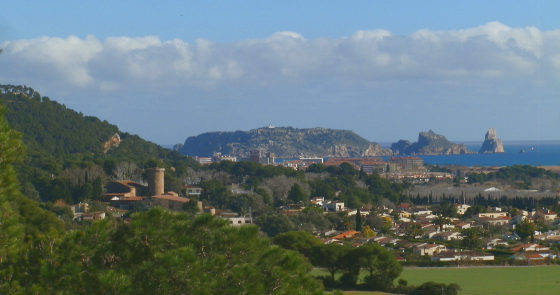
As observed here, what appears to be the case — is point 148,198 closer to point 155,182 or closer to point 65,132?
point 155,182

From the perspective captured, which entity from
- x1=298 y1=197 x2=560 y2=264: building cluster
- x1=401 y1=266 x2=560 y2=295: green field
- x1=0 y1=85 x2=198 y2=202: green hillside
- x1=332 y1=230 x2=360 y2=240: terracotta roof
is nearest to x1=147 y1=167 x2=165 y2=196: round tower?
x1=0 y1=85 x2=198 y2=202: green hillside

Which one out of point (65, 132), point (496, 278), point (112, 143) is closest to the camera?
point (496, 278)

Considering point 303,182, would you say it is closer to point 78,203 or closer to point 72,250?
point 78,203

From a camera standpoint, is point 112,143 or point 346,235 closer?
point 346,235

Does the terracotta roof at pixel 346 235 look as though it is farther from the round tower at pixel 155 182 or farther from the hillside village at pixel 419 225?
the round tower at pixel 155 182

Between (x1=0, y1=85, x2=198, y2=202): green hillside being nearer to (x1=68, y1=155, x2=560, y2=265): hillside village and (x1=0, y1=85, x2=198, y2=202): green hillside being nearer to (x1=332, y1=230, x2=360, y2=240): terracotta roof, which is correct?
(x1=68, y1=155, x2=560, y2=265): hillside village

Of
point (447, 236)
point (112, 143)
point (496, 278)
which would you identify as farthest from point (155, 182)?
point (496, 278)

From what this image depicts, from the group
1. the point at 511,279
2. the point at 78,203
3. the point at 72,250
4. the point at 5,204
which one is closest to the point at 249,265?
the point at 72,250
